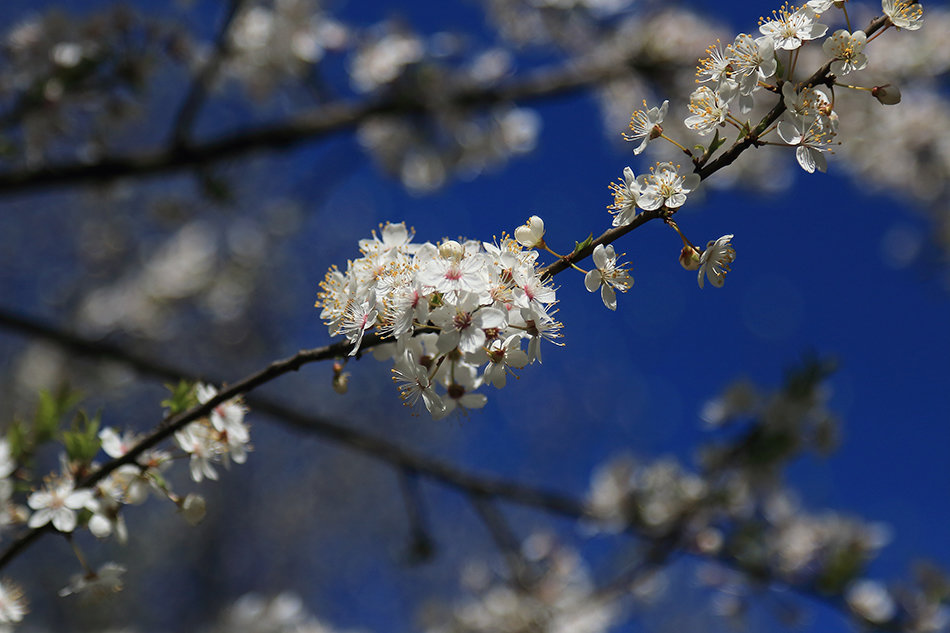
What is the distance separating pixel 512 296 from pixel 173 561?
14299 mm

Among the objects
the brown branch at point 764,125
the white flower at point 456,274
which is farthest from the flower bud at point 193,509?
the brown branch at point 764,125

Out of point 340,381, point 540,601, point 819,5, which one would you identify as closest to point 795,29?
point 819,5

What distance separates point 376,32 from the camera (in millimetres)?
4430

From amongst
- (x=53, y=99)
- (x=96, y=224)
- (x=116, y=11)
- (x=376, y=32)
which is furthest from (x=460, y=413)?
(x=96, y=224)

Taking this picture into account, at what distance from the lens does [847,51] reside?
1.18 metres

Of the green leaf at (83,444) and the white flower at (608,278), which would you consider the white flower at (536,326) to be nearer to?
the white flower at (608,278)

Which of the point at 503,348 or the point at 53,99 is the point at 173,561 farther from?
the point at 503,348

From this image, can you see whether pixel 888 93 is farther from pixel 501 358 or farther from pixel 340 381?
pixel 340 381

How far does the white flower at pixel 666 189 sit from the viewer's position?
1.21m

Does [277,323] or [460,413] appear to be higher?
[277,323]

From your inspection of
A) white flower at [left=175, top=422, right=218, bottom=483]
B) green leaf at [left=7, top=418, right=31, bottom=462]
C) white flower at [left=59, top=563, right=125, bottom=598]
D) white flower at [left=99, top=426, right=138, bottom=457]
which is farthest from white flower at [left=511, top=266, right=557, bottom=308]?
green leaf at [left=7, top=418, right=31, bottom=462]

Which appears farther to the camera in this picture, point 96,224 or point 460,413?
Answer: point 96,224

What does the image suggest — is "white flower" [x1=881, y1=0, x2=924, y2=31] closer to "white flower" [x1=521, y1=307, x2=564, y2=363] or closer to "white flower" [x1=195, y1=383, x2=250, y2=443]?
"white flower" [x1=521, y1=307, x2=564, y2=363]

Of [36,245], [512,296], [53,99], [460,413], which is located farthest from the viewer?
[36,245]
